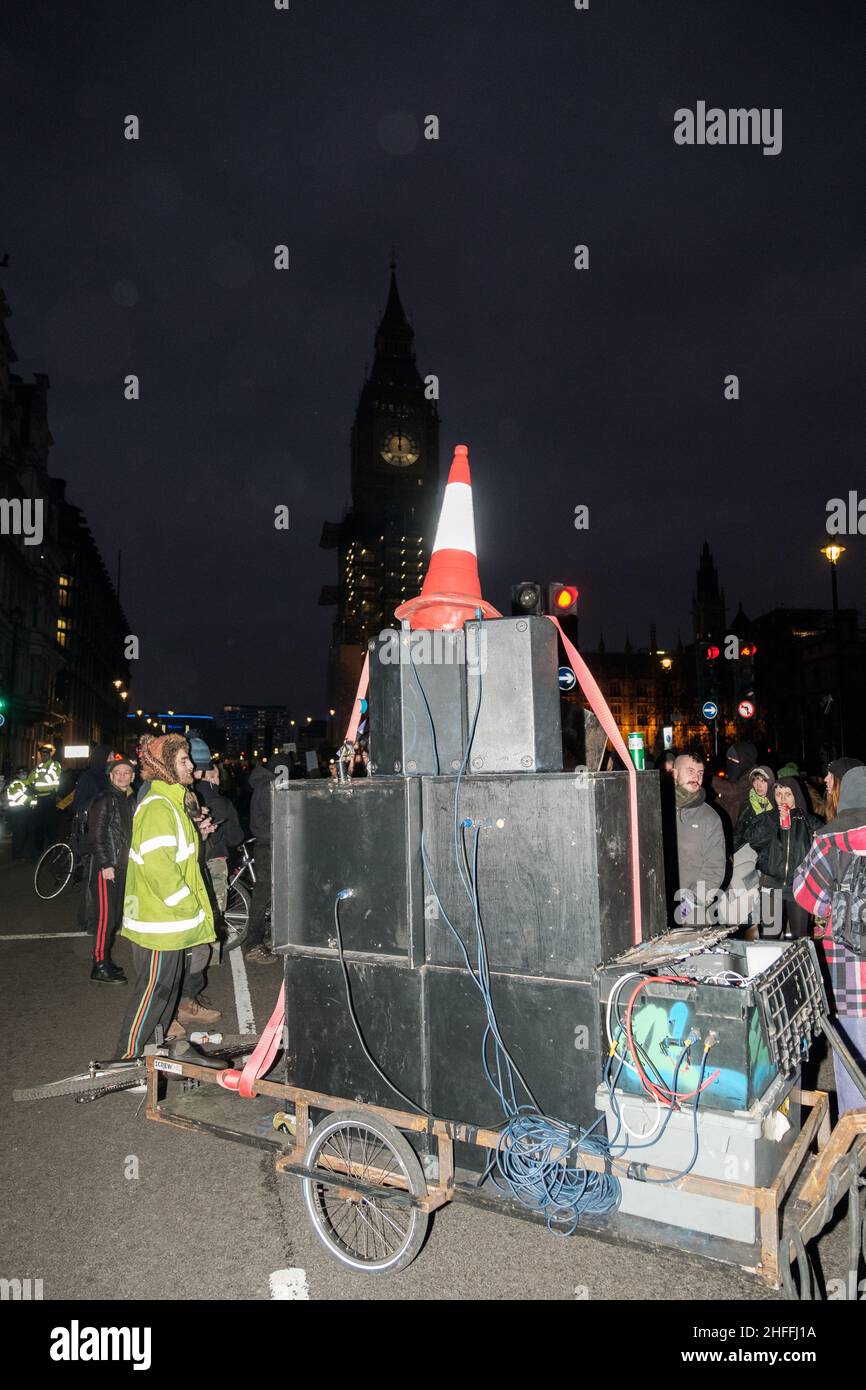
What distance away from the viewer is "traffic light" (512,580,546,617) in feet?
17.6

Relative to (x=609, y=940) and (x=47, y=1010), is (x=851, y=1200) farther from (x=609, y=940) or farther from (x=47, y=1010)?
(x=47, y=1010)

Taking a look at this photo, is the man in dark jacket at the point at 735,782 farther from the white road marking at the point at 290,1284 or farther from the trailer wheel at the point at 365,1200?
the white road marking at the point at 290,1284

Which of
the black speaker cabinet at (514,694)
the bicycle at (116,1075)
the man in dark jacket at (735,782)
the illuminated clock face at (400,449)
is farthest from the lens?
the illuminated clock face at (400,449)

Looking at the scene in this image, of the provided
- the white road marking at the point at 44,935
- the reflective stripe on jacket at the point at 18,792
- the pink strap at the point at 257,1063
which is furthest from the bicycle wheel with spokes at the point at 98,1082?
A: the reflective stripe on jacket at the point at 18,792

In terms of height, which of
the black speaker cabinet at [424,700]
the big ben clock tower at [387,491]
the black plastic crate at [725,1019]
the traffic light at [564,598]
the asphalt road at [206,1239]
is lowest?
the asphalt road at [206,1239]

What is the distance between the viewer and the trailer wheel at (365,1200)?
3383 mm

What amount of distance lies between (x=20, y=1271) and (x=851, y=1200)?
3.46 metres

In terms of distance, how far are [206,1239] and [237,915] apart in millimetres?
7065

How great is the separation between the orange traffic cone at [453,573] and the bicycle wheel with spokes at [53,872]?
Result: 11278mm

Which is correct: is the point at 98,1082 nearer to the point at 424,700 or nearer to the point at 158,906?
the point at 158,906

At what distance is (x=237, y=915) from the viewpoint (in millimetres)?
10641

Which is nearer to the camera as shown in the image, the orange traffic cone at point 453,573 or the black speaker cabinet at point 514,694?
the black speaker cabinet at point 514,694

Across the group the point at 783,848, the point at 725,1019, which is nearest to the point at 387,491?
the point at 783,848
